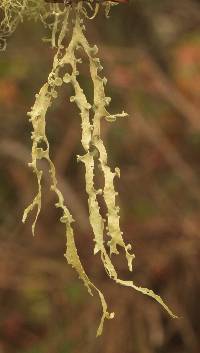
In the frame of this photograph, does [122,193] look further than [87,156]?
Yes

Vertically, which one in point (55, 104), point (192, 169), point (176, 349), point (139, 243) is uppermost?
point (55, 104)

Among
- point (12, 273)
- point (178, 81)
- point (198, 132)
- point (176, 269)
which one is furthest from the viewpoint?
point (178, 81)

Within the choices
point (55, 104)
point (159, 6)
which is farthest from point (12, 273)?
point (159, 6)

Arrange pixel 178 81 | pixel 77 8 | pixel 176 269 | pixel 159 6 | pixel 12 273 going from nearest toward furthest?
1. pixel 77 8
2. pixel 159 6
3. pixel 176 269
4. pixel 12 273
5. pixel 178 81

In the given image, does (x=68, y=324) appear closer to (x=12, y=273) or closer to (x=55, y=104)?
(x=12, y=273)

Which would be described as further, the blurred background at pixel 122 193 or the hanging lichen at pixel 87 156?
the blurred background at pixel 122 193

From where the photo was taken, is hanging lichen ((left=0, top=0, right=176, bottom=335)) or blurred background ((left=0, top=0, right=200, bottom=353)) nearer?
hanging lichen ((left=0, top=0, right=176, bottom=335))

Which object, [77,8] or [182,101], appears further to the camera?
[182,101]

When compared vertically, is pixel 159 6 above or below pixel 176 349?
above
